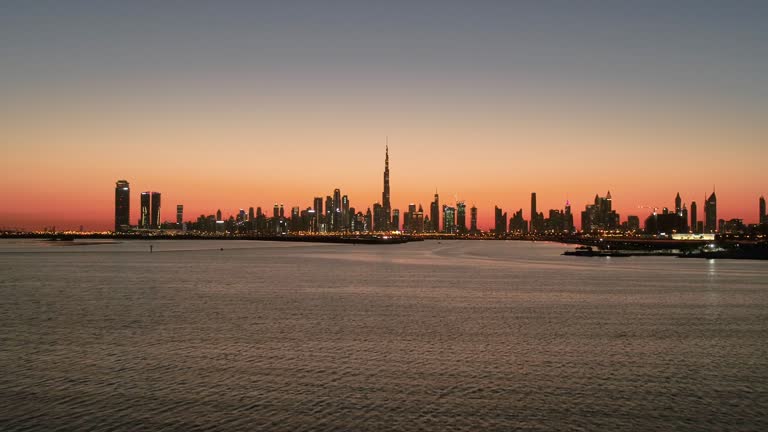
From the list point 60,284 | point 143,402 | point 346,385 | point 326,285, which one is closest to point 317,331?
point 346,385

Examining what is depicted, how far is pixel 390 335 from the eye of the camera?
3209 cm

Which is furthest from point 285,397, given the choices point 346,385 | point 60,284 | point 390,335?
point 60,284

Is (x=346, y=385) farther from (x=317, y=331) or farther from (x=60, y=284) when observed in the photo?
(x=60, y=284)

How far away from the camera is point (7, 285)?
198ft

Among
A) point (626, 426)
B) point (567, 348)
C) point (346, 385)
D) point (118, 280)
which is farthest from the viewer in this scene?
point (118, 280)

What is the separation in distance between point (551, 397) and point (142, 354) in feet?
53.7

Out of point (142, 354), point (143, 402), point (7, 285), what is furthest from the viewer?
point (7, 285)

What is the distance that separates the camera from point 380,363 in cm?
2539

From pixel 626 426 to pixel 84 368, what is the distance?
60.8 feet

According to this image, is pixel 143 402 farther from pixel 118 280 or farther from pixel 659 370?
pixel 118 280

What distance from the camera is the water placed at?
18375 mm

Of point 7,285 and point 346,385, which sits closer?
point 346,385

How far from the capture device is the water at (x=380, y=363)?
1838 cm

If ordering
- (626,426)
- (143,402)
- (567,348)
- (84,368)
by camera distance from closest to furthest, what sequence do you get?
(626,426) < (143,402) < (84,368) < (567,348)
